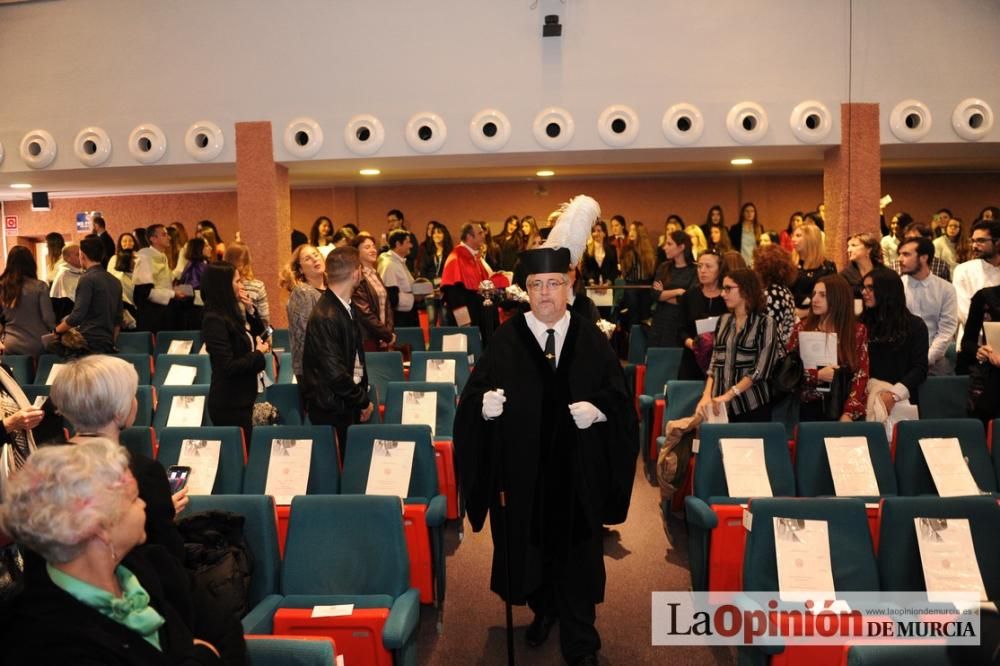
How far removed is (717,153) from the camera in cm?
931

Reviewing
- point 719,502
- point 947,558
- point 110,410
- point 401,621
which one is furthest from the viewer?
point 719,502

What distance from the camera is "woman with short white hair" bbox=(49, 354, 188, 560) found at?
A: 7.40 feet

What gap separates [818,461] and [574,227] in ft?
5.49

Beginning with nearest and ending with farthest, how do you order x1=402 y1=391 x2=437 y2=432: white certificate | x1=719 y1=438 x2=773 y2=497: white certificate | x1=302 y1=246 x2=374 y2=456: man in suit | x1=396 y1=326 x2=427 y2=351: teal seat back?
x1=719 y1=438 x2=773 y2=497: white certificate < x1=302 y1=246 x2=374 y2=456: man in suit < x1=402 y1=391 x2=437 y2=432: white certificate < x1=396 y1=326 x2=427 y2=351: teal seat back

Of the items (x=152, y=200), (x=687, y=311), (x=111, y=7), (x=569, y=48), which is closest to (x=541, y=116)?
(x=569, y=48)

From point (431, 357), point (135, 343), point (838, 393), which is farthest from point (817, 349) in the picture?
point (135, 343)

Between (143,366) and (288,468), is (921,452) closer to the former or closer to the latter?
(288,468)

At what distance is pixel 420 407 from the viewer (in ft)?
16.9

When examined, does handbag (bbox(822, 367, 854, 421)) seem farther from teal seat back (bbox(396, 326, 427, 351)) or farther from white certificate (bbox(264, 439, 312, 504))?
teal seat back (bbox(396, 326, 427, 351))

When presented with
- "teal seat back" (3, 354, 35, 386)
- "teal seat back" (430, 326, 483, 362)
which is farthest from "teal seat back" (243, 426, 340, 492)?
"teal seat back" (3, 354, 35, 386)

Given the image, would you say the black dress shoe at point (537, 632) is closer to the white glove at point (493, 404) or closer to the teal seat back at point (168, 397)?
the white glove at point (493, 404)

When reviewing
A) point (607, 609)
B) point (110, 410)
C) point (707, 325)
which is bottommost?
point (607, 609)

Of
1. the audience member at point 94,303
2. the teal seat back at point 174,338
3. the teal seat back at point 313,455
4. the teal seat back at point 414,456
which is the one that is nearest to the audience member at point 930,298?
the teal seat back at point 414,456

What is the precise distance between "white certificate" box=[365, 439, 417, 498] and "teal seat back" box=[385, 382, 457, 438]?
0.99m
